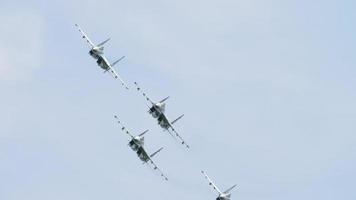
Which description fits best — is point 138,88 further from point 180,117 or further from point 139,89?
point 180,117

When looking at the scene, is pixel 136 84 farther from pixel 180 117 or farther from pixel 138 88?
pixel 180 117

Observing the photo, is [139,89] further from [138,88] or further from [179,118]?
[179,118]

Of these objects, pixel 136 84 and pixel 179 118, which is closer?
pixel 136 84

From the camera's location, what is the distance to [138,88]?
636 ft

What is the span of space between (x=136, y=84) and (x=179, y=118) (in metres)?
21.9

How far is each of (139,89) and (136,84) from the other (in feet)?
22.0

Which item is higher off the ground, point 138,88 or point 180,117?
point 138,88

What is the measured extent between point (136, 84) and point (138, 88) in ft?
22.1

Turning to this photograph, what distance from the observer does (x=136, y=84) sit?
187250mm

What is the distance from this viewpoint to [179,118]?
199375 millimetres

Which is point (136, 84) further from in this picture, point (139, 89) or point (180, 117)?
point (180, 117)

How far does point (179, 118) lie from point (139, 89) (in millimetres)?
17761

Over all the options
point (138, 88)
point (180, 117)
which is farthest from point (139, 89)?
point (180, 117)

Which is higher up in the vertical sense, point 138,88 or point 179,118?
point 138,88
